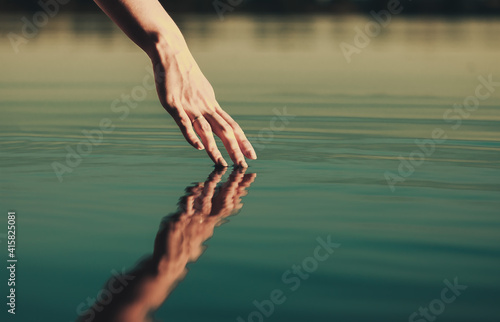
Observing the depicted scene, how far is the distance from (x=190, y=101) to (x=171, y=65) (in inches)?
6.6

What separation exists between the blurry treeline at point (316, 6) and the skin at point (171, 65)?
28.7m

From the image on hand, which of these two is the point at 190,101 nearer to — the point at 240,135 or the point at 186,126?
the point at 186,126

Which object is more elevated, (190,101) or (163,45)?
(163,45)

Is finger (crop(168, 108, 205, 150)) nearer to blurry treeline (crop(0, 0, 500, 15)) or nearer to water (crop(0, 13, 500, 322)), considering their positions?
water (crop(0, 13, 500, 322))

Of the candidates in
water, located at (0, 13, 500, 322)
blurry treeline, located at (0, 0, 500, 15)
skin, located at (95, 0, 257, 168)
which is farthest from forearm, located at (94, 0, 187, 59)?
blurry treeline, located at (0, 0, 500, 15)

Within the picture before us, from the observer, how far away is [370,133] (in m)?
4.85

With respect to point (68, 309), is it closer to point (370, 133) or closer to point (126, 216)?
point (126, 216)

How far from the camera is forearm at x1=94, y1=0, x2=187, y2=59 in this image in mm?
3178

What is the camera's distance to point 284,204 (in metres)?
3.06

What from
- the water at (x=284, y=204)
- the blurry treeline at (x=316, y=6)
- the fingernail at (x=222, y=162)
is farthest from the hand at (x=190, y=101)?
the blurry treeline at (x=316, y=6)

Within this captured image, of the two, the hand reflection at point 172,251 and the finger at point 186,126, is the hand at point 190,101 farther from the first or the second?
the hand reflection at point 172,251

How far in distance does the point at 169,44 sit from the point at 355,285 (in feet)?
4.68

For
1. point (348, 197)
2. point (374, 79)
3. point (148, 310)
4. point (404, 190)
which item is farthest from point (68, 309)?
point (374, 79)

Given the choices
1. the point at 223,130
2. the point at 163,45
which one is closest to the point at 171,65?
the point at 163,45
